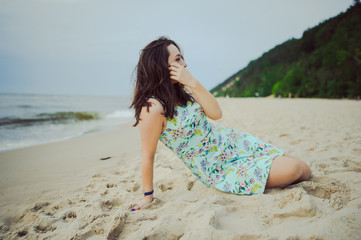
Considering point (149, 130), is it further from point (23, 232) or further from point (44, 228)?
point (23, 232)

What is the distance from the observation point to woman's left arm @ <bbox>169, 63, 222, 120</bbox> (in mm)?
1781

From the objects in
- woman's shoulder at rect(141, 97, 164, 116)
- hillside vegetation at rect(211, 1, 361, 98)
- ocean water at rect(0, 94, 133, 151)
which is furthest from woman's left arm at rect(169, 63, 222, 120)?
hillside vegetation at rect(211, 1, 361, 98)

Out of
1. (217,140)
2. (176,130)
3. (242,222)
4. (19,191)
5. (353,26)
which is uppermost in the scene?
(353,26)

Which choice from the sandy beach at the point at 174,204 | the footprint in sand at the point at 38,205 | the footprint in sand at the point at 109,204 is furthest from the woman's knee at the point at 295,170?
the footprint in sand at the point at 38,205

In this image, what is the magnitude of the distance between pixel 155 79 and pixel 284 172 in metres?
1.40

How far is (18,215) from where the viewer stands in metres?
1.92

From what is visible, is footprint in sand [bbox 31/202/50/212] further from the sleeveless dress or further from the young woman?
the sleeveless dress

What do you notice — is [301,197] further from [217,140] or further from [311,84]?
[311,84]

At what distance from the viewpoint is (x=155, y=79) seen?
1839 mm

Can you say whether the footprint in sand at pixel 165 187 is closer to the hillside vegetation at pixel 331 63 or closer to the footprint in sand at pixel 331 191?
the footprint in sand at pixel 331 191

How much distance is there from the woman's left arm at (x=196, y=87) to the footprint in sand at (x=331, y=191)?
103cm

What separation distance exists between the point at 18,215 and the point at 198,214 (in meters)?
1.70

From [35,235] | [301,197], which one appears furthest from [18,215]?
[301,197]

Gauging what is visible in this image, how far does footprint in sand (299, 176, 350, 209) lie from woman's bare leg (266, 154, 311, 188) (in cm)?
13
